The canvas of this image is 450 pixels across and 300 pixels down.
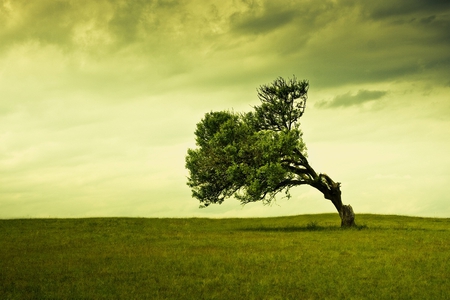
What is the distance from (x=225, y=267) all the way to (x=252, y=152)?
76.9ft

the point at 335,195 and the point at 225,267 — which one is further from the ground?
the point at 335,195

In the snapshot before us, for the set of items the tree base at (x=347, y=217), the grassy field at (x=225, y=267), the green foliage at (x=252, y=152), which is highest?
the green foliage at (x=252, y=152)

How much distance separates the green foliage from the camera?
43938mm

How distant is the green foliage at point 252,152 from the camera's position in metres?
43.9

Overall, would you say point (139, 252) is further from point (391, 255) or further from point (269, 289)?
point (391, 255)

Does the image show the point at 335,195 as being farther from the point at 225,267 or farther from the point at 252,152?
the point at 225,267

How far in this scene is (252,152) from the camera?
45250mm

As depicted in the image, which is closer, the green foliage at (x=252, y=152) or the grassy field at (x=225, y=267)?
the grassy field at (x=225, y=267)

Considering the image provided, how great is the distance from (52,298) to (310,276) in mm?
11211

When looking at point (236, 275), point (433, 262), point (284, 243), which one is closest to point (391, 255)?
point (433, 262)

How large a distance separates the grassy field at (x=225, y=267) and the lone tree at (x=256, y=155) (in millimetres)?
8861

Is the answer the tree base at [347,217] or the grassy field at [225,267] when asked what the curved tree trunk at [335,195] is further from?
the grassy field at [225,267]

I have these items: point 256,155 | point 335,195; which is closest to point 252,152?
point 256,155

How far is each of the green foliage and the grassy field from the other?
8.79 metres
